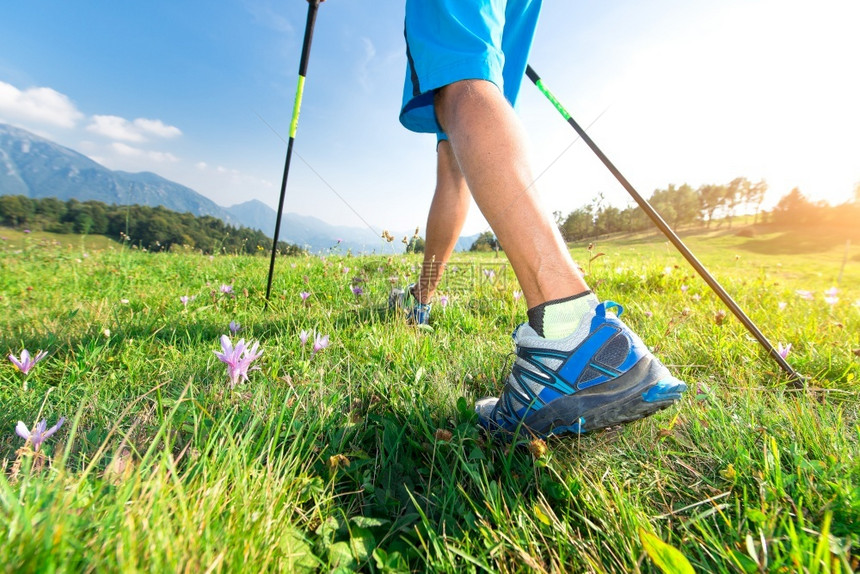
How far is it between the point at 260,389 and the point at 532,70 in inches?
107

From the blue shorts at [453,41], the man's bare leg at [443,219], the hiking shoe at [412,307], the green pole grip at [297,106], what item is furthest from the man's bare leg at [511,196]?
the green pole grip at [297,106]

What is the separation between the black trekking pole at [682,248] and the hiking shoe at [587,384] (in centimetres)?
88

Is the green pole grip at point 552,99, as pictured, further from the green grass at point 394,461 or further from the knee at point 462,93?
the green grass at point 394,461

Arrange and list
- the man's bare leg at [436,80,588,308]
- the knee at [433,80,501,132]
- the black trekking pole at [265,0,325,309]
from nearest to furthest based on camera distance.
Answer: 1. the man's bare leg at [436,80,588,308]
2. the knee at [433,80,501,132]
3. the black trekking pole at [265,0,325,309]

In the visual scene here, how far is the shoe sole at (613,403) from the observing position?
1.34 metres

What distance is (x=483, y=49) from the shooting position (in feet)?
5.87

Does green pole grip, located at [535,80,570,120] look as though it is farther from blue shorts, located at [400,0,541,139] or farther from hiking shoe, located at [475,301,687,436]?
hiking shoe, located at [475,301,687,436]

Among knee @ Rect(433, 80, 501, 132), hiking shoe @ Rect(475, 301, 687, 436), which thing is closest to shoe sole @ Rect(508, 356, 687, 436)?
hiking shoe @ Rect(475, 301, 687, 436)

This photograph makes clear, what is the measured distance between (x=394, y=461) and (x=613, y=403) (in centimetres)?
76

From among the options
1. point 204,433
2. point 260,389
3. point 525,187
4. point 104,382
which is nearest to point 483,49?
point 525,187

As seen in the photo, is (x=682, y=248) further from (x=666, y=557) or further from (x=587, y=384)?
(x=666, y=557)

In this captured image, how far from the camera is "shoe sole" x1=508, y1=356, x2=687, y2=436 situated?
134 cm

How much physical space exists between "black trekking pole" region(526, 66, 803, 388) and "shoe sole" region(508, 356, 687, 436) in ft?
2.90

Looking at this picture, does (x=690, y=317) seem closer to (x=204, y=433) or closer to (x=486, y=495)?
(x=486, y=495)
